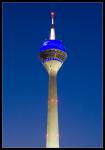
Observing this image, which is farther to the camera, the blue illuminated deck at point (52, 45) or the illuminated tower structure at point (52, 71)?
the blue illuminated deck at point (52, 45)

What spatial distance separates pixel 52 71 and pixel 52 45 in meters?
9.49

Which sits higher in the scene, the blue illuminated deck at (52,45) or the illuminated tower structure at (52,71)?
the blue illuminated deck at (52,45)

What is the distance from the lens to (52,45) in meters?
95.1

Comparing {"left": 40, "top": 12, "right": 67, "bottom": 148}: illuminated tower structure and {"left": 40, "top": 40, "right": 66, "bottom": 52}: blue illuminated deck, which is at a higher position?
{"left": 40, "top": 40, "right": 66, "bottom": 52}: blue illuminated deck

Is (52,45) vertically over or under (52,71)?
over

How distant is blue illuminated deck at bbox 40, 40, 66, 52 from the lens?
95062 mm

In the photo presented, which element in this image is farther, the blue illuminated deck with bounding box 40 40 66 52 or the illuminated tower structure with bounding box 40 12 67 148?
the blue illuminated deck with bounding box 40 40 66 52

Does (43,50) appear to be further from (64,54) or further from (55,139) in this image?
(55,139)

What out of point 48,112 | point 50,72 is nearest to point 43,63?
point 50,72

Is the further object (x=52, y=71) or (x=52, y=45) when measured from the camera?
(x=52, y=71)

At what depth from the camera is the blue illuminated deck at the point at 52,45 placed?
95062mm

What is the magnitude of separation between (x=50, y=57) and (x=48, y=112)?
64.1ft

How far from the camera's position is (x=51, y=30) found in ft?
339

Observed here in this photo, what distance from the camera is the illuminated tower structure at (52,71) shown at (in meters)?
91.4
